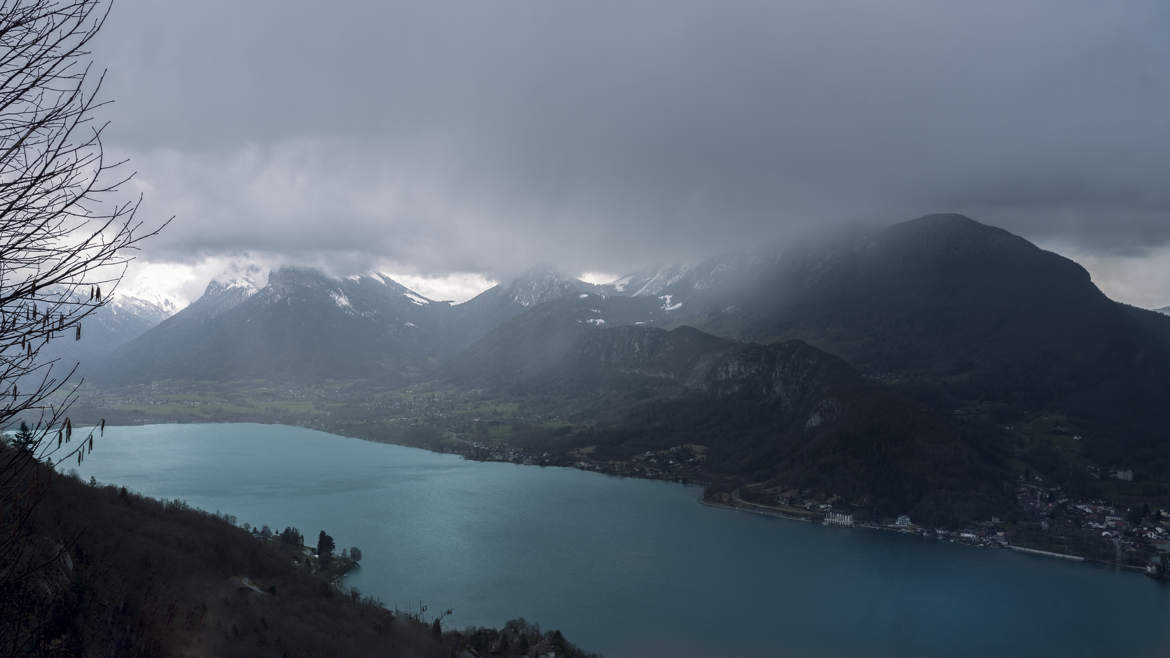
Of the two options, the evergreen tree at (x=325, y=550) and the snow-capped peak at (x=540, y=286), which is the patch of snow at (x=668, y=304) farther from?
the evergreen tree at (x=325, y=550)

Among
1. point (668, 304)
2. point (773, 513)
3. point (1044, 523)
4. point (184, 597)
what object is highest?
point (668, 304)

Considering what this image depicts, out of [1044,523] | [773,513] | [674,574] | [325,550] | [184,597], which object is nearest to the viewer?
[184,597]

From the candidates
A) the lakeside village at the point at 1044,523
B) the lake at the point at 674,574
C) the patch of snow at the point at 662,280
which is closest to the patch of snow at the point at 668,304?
the patch of snow at the point at 662,280

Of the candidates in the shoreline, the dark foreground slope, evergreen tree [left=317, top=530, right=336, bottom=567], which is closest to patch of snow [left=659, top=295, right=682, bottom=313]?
the shoreline

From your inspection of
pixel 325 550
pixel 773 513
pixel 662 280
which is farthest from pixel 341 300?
pixel 325 550

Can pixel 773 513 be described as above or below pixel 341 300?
below

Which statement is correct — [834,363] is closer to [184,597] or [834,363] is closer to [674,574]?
[674,574]

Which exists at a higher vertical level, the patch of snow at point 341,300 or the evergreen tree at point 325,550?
the patch of snow at point 341,300
